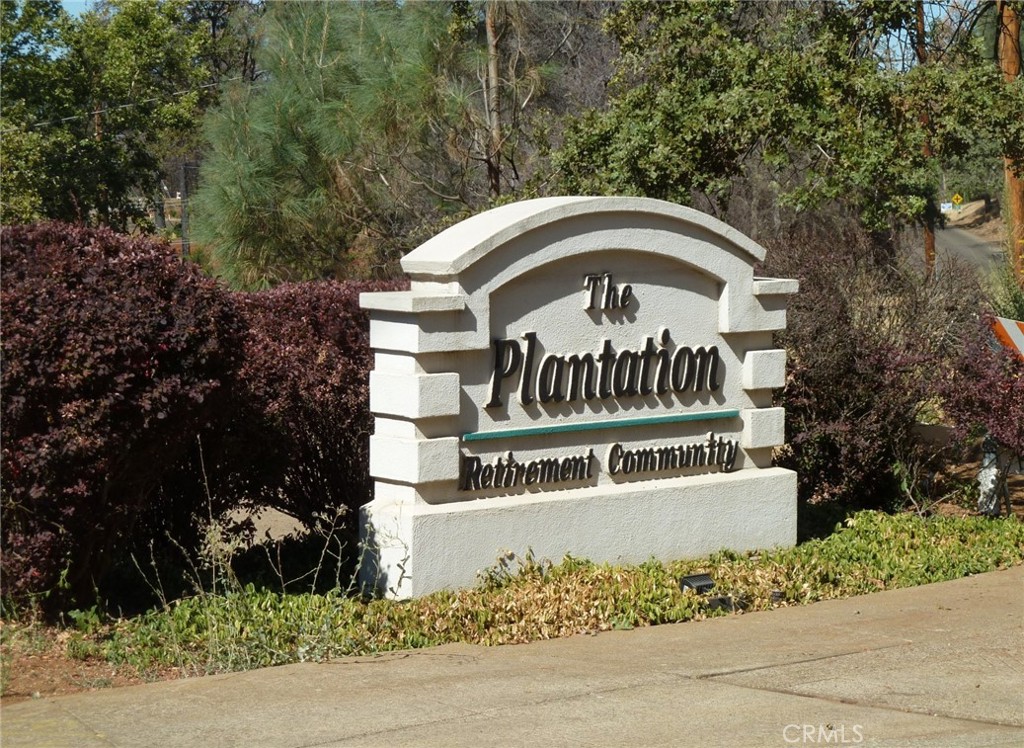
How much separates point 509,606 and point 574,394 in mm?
1688

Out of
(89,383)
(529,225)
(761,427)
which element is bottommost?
(761,427)

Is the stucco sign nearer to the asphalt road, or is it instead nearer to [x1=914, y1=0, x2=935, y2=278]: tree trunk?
[x1=914, y1=0, x2=935, y2=278]: tree trunk

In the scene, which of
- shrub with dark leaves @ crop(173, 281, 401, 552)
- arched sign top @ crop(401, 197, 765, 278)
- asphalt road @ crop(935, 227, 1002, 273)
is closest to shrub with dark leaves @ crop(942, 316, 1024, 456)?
arched sign top @ crop(401, 197, 765, 278)

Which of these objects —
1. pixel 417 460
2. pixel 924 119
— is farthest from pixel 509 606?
pixel 924 119

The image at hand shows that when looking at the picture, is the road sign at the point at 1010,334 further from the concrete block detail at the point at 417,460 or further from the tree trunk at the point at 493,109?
the tree trunk at the point at 493,109

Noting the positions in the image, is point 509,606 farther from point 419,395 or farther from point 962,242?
point 962,242

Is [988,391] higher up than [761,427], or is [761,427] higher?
[988,391]

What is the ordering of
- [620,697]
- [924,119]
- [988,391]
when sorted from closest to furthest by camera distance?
[620,697], [988,391], [924,119]

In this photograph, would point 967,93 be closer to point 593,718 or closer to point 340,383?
point 340,383

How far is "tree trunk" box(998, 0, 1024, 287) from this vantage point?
16388 mm

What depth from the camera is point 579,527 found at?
8930 millimetres

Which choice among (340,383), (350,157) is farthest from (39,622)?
(350,157)
